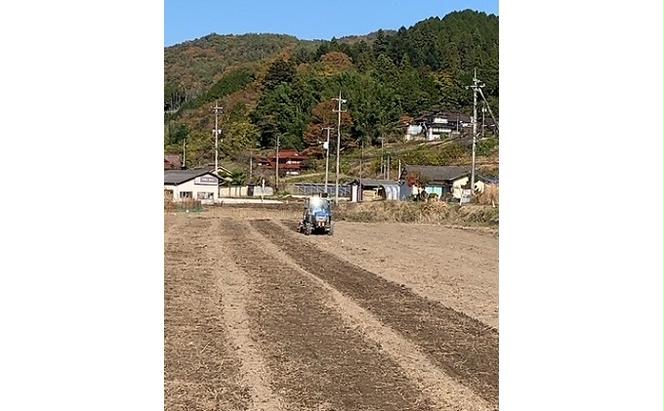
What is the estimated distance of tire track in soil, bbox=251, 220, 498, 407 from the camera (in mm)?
3166

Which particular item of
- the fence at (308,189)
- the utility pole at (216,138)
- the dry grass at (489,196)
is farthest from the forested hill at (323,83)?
the dry grass at (489,196)

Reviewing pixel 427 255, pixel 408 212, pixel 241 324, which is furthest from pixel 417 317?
pixel 241 324

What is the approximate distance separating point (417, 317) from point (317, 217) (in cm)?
48

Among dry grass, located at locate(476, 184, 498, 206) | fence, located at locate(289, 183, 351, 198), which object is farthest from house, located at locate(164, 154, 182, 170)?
dry grass, located at locate(476, 184, 498, 206)

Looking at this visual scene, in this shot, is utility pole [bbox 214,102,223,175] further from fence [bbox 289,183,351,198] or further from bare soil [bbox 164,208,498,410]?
fence [bbox 289,183,351,198]

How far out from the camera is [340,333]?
3.25m

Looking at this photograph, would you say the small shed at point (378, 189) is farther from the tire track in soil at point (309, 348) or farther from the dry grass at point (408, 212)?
the tire track in soil at point (309, 348)

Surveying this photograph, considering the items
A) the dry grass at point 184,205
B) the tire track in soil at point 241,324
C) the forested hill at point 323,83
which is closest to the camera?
the tire track in soil at point 241,324

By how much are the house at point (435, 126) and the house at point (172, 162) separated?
2.47 feet

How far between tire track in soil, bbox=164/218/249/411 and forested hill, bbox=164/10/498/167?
314 mm

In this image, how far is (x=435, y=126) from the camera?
3.49m

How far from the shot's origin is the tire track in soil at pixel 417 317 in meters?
3.17
